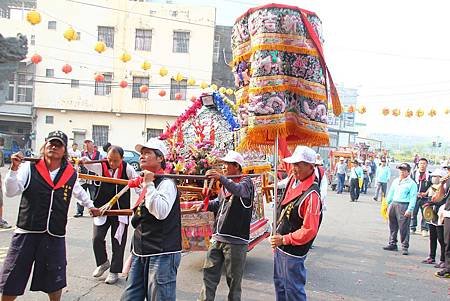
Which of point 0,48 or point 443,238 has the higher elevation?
point 0,48

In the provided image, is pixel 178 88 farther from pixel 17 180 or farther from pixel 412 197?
pixel 17 180

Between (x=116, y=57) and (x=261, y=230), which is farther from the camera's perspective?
(x=116, y=57)

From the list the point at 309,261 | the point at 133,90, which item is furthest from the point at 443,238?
the point at 133,90

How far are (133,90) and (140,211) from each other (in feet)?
91.8

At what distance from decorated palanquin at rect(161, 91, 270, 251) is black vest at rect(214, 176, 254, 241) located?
4.32ft

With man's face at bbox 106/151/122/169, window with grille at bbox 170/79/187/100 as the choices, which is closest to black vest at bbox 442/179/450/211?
man's face at bbox 106/151/122/169

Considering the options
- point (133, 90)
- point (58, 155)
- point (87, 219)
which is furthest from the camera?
point (133, 90)

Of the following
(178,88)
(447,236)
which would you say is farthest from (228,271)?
(178,88)

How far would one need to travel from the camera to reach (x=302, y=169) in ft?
14.5

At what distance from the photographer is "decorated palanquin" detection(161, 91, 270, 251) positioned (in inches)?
247

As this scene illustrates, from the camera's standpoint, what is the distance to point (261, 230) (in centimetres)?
741

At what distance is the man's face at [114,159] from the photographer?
19.7 ft

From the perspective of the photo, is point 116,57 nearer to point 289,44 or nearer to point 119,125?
point 119,125

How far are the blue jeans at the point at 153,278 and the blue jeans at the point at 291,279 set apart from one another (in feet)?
3.86
